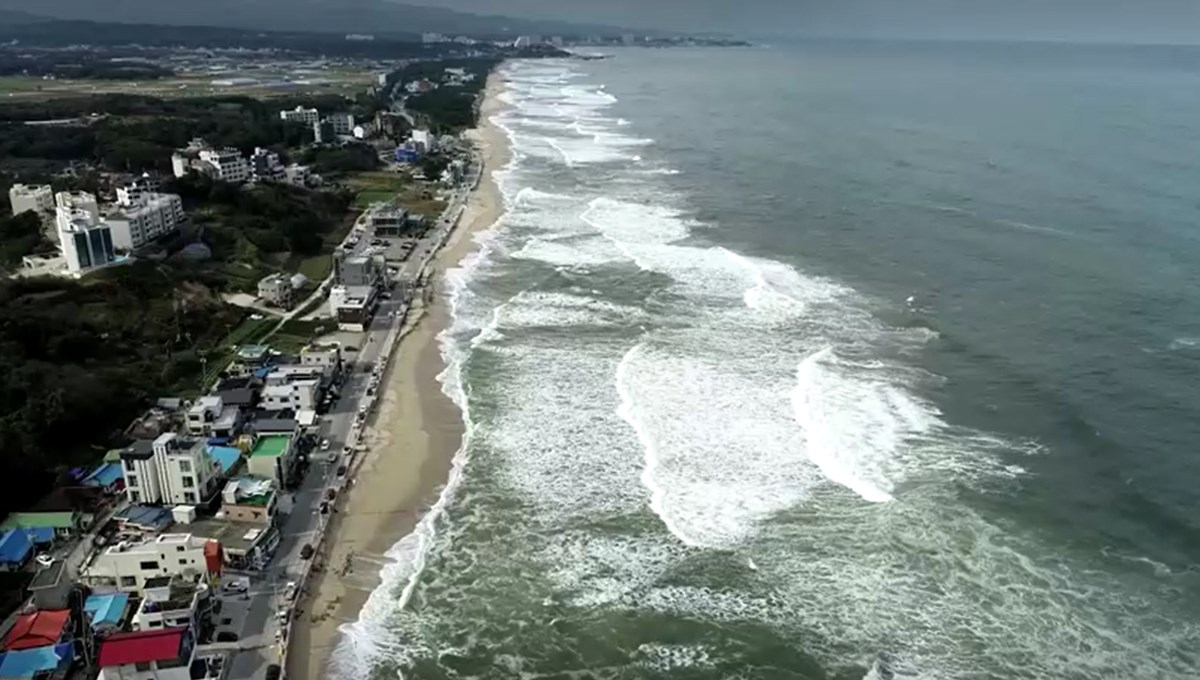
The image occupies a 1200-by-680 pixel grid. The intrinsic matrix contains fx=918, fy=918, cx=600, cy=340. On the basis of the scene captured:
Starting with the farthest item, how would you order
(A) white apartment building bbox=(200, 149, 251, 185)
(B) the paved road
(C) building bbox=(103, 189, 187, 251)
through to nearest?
(A) white apartment building bbox=(200, 149, 251, 185) < (C) building bbox=(103, 189, 187, 251) < (B) the paved road

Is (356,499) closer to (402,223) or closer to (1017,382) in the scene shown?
(1017,382)

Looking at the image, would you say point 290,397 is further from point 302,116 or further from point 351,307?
point 302,116

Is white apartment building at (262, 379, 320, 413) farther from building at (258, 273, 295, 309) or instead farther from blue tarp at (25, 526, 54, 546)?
building at (258, 273, 295, 309)

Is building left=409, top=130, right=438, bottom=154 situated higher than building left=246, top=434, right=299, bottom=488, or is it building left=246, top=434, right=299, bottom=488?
building left=409, top=130, right=438, bottom=154

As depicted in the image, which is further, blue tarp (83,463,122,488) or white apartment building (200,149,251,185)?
white apartment building (200,149,251,185)

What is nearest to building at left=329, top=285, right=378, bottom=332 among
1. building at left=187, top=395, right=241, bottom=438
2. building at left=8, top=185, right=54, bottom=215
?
building at left=187, top=395, right=241, bottom=438
